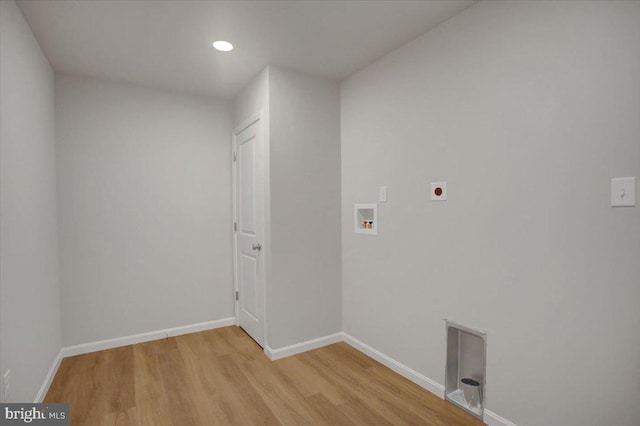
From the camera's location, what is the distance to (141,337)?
124 inches

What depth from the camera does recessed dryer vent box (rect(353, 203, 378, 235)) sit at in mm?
2705

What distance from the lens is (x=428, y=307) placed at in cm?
225

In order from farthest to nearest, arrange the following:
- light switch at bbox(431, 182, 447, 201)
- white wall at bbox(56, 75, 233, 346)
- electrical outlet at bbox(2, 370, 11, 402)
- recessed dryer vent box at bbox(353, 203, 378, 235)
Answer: white wall at bbox(56, 75, 233, 346) → recessed dryer vent box at bbox(353, 203, 378, 235) → light switch at bbox(431, 182, 447, 201) → electrical outlet at bbox(2, 370, 11, 402)

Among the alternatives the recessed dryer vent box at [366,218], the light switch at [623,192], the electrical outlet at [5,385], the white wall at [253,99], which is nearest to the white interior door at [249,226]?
the white wall at [253,99]

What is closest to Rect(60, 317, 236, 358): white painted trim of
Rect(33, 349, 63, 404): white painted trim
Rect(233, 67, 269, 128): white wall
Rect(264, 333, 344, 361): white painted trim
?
Rect(33, 349, 63, 404): white painted trim

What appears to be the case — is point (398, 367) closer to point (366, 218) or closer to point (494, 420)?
point (494, 420)

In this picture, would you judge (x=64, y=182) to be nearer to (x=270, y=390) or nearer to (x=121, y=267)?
(x=121, y=267)

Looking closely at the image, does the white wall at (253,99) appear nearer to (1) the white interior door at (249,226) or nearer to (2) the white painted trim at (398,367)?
(1) the white interior door at (249,226)

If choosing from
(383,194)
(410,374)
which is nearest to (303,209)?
(383,194)

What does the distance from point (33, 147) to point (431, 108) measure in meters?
2.67

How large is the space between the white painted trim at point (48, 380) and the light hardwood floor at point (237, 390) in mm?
35

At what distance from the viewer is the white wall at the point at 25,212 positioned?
1685 mm

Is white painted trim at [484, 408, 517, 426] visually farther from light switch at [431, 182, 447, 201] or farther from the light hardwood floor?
light switch at [431, 182, 447, 201]

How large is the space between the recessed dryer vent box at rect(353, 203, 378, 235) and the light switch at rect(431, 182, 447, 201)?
0.58m
